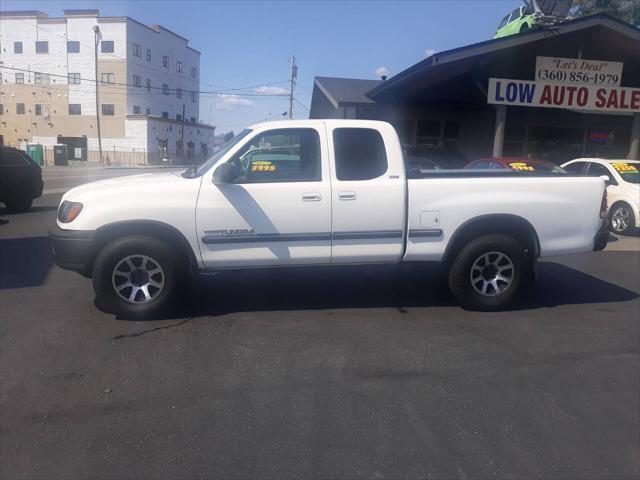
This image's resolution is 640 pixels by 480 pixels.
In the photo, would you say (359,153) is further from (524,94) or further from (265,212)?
(524,94)

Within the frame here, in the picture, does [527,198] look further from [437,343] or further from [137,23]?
[137,23]

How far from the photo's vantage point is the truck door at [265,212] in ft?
A: 18.4

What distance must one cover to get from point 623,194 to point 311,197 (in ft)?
27.2

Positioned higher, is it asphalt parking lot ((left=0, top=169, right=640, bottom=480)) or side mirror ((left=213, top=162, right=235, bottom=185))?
side mirror ((left=213, top=162, right=235, bottom=185))

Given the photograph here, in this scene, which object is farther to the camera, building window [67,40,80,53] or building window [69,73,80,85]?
building window [69,73,80,85]

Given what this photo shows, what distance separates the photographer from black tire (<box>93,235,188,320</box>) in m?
5.51

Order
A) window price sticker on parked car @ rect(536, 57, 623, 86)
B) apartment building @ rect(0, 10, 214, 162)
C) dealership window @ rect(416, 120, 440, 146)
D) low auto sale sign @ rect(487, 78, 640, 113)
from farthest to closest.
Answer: apartment building @ rect(0, 10, 214, 162), dealership window @ rect(416, 120, 440, 146), window price sticker on parked car @ rect(536, 57, 623, 86), low auto sale sign @ rect(487, 78, 640, 113)

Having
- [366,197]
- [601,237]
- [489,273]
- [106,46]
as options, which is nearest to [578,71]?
[601,237]

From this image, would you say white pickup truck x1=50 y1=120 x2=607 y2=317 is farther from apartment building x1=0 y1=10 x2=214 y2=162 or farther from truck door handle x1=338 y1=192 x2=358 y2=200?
apartment building x1=0 y1=10 x2=214 y2=162

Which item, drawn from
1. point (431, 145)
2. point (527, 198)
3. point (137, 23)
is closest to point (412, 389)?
point (527, 198)

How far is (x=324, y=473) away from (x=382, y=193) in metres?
3.24

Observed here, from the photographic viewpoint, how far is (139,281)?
569 centimetres

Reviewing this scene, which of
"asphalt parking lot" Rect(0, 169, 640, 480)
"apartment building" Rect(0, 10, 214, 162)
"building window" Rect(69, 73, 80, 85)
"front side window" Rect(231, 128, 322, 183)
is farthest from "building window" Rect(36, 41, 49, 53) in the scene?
"front side window" Rect(231, 128, 322, 183)

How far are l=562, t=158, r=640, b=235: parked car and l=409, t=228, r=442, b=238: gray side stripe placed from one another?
6591 mm
